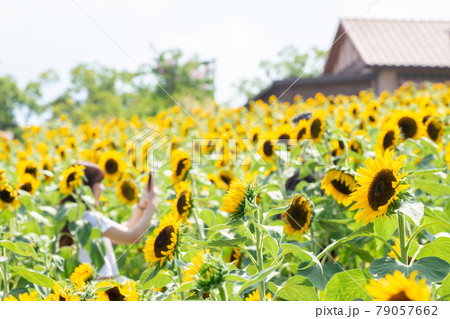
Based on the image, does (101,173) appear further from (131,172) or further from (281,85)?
(281,85)

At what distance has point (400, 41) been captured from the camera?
11.9ft

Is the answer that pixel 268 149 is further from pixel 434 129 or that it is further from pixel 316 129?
pixel 434 129

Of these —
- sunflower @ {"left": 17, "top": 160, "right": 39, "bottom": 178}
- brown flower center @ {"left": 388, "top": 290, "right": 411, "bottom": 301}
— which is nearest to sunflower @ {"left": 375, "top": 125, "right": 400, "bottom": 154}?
brown flower center @ {"left": 388, "top": 290, "right": 411, "bottom": 301}

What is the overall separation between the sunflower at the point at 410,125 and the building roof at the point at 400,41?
1.18m

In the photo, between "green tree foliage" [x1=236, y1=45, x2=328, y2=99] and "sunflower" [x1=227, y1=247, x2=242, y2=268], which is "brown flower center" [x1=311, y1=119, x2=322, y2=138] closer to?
"green tree foliage" [x1=236, y1=45, x2=328, y2=99]

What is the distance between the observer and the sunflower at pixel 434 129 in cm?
230

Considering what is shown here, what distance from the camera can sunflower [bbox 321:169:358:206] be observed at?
1636 mm

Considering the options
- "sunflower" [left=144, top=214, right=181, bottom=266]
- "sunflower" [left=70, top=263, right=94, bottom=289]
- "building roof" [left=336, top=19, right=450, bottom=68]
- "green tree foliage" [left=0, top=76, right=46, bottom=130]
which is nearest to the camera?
"sunflower" [left=144, top=214, right=181, bottom=266]

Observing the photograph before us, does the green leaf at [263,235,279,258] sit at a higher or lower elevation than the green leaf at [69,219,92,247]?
lower

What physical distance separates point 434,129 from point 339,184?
0.93 meters

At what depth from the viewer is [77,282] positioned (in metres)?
1.41

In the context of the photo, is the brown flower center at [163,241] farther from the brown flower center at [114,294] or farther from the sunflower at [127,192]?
the sunflower at [127,192]

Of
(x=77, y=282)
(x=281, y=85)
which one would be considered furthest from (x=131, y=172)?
(x=77, y=282)
